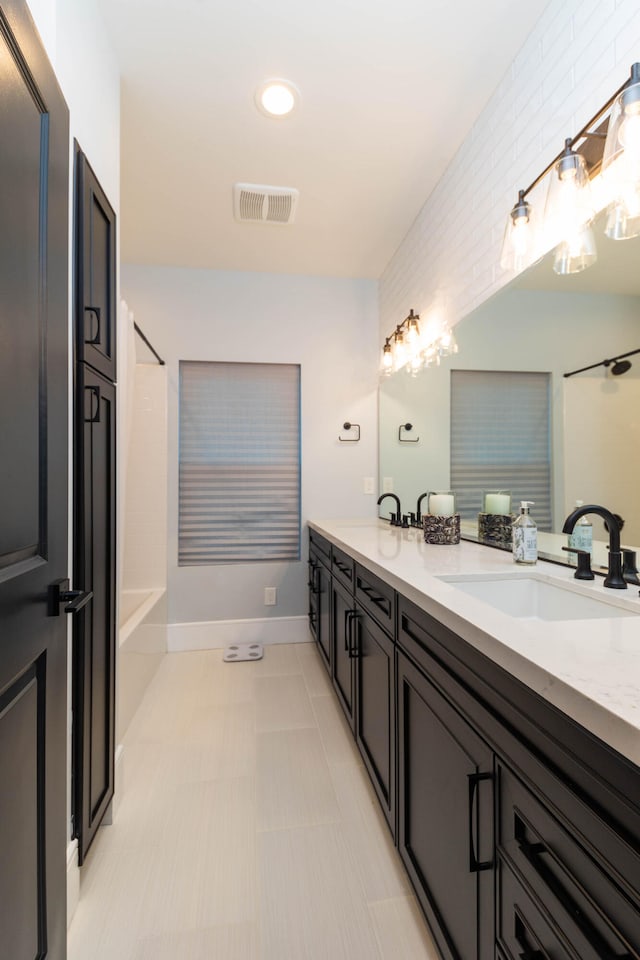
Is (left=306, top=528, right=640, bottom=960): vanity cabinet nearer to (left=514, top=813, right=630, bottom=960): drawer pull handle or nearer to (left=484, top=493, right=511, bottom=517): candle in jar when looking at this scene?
(left=514, top=813, right=630, bottom=960): drawer pull handle

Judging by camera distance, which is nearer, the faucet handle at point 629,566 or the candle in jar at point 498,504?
the faucet handle at point 629,566

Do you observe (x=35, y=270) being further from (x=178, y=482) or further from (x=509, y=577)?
(x=178, y=482)

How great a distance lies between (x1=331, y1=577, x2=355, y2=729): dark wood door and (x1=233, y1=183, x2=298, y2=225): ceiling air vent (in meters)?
2.01

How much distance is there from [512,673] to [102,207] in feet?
5.65

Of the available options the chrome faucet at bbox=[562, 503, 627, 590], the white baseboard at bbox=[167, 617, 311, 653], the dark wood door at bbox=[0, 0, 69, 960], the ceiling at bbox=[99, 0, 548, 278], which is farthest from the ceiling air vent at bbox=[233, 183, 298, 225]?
the white baseboard at bbox=[167, 617, 311, 653]

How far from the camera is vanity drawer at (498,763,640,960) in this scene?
0.53 metres

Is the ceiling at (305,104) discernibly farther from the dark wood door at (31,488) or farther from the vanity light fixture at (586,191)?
the dark wood door at (31,488)

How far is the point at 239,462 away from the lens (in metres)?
3.27

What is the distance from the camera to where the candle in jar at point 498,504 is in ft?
6.08

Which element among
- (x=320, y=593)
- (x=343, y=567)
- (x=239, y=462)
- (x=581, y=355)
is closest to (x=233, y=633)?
(x=320, y=593)

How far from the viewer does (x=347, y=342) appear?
338cm

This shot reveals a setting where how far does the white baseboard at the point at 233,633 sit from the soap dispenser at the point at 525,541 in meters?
2.07

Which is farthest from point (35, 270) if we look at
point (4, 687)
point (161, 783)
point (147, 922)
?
point (161, 783)


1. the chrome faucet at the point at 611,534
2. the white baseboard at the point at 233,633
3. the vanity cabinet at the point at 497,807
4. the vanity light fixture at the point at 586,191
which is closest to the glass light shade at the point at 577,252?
the vanity light fixture at the point at 586,191
